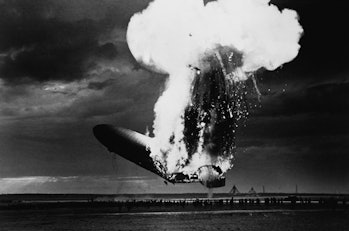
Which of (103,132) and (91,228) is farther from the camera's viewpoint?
(103,132)

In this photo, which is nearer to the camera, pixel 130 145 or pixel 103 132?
pixel 130 145

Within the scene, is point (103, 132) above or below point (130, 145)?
above

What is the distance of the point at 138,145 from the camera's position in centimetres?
7275

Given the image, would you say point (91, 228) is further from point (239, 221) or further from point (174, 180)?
point (239, 221)

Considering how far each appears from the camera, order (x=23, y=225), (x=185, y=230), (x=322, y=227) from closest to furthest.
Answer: (x=185, y=230) → (x=322, y=227) → (x=23, y=225)

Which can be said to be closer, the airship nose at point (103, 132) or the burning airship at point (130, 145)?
the burning airship at point (130, 145)

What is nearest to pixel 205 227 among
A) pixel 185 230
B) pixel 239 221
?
pixel 185 230

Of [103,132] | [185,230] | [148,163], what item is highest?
[103,132]

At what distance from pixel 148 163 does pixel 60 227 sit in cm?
1707

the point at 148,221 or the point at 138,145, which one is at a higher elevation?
the point at 138,145

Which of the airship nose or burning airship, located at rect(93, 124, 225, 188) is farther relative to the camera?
the airship nose

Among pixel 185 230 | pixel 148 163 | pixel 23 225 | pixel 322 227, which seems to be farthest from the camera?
pixel 148 163

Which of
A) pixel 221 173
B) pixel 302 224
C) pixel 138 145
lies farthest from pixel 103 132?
pixel 302 224

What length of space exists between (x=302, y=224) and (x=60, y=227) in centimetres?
3087
